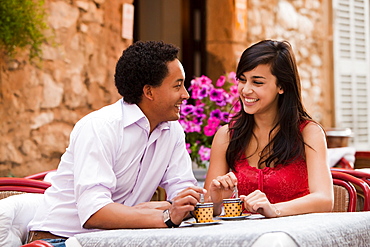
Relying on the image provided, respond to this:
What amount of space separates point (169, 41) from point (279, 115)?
3.64 m

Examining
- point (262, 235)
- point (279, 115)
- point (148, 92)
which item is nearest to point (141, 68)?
point (148, 92)

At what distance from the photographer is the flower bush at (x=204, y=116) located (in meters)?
3.61

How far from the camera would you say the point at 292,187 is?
A: 8.55ft

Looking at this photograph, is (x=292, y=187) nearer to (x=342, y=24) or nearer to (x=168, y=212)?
(x=168, y=212)

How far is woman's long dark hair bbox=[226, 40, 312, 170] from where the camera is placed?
2623mm

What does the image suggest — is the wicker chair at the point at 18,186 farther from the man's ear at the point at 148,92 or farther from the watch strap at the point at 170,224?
the watch strap at the point at 170,224

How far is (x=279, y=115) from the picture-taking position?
2730 millimetres

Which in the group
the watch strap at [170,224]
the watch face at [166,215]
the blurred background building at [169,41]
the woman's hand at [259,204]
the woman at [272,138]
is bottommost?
the watch strap at [170,224]

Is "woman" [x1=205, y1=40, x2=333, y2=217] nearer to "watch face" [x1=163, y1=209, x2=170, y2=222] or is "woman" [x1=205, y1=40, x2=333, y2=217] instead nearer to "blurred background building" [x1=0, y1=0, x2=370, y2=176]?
"watch face" [x1=163, y1=209, x2=170, y2=222]

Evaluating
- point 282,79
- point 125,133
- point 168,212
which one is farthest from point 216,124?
point 168,212

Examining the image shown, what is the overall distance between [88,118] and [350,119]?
6.42 m

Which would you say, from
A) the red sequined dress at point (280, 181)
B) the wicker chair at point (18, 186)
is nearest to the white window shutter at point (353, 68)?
the red sequined dress at point (280, 181)

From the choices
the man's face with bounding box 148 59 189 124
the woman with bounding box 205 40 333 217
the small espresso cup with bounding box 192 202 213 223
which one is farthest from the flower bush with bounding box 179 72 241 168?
the small espresso cup with bounding box 192 202 213 223

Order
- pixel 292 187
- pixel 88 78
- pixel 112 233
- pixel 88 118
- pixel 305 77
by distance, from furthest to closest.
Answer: pixel 305 77 → pixel 88 78 → pixel 292 187 → pixel 88 118 → pixel 112 233
